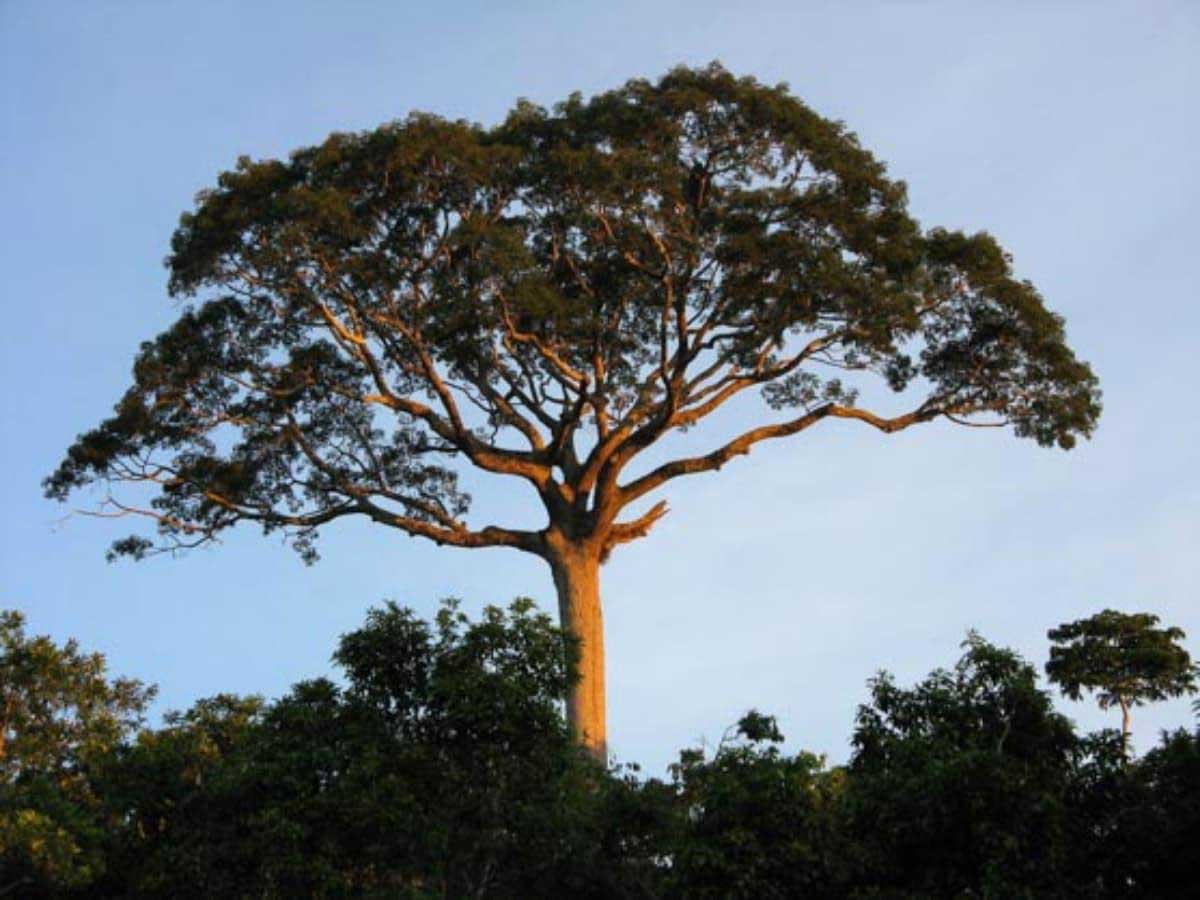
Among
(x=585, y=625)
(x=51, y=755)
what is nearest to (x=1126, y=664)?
(x=585, y=625)

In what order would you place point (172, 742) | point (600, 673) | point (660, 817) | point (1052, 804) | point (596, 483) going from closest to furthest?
point (1052, 804) → point (660, 817) → point (172, 742) → point (600, 673) → point (596, 483)

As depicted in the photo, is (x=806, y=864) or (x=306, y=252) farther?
(x=306, y=252)

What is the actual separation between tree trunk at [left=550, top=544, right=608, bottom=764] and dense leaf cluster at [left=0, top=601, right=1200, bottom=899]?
431cm

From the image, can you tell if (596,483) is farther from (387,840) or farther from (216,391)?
(387,840)

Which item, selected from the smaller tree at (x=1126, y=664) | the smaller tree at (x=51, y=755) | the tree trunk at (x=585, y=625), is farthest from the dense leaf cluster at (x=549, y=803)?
the smaller tree at (x=1126, y=664)

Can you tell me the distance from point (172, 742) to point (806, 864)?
8228 mm

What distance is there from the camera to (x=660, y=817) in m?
15.6

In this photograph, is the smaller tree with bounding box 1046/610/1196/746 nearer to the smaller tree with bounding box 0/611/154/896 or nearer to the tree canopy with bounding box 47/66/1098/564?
the tree canopy with bounding box 47/66/1098/564

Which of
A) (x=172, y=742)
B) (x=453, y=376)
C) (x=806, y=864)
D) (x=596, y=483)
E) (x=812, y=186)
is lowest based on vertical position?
(x=806, y=864)

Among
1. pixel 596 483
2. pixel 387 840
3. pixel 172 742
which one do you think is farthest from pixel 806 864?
pixel 596 483

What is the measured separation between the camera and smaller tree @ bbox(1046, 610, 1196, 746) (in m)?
24.1

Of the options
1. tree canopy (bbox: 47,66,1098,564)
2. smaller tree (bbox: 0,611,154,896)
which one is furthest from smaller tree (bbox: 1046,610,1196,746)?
smaller tree (bbox: 0,611,154,896)

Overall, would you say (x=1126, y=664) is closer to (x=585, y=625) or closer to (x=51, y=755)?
(x=585, y=625)

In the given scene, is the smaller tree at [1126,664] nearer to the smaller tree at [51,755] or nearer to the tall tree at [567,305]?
the tall tree at [567,305]
